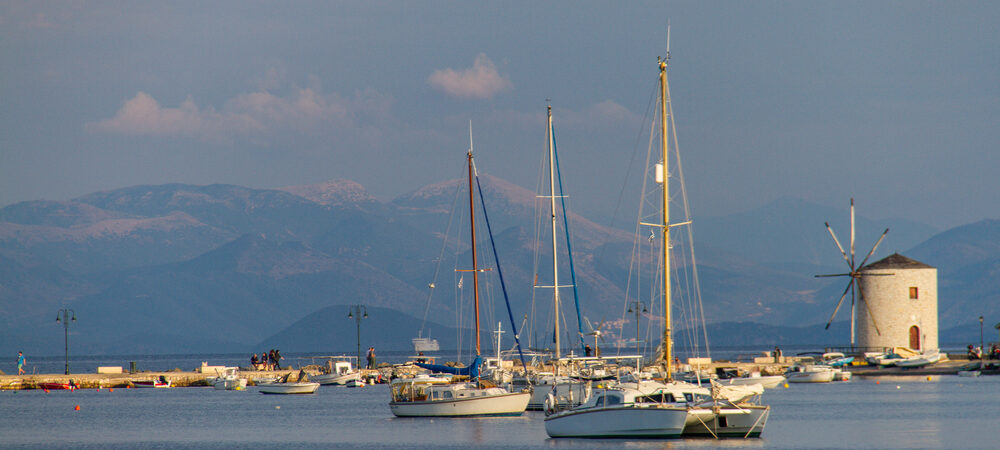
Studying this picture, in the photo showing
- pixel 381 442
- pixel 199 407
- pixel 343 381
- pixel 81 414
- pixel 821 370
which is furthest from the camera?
pixel 343 381

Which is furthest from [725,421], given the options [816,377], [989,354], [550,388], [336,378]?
[989,354]

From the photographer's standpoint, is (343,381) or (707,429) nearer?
(707,429)

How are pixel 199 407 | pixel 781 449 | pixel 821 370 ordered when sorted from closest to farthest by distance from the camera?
pixel 781 449
pixel 199 407
pixel 821 370

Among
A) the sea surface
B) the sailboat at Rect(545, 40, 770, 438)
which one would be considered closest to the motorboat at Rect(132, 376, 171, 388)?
the sea surface

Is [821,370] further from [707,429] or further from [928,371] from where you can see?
[707,429]

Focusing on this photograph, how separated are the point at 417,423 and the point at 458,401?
2.16 metres

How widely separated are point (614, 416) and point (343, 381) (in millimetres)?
59696

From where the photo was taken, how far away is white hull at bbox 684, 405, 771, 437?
43.9 meters

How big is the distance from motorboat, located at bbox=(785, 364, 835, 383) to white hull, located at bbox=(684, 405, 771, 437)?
49.1 m

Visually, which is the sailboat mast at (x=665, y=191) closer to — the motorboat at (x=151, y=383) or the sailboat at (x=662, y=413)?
the sailboat at (x=662, y=413)

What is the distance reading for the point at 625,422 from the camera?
4406 centimetres

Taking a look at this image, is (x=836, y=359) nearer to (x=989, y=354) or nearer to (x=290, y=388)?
(x=989, y=354)

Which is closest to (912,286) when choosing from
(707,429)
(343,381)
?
(343,381)

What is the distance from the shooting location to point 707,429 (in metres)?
44.2
